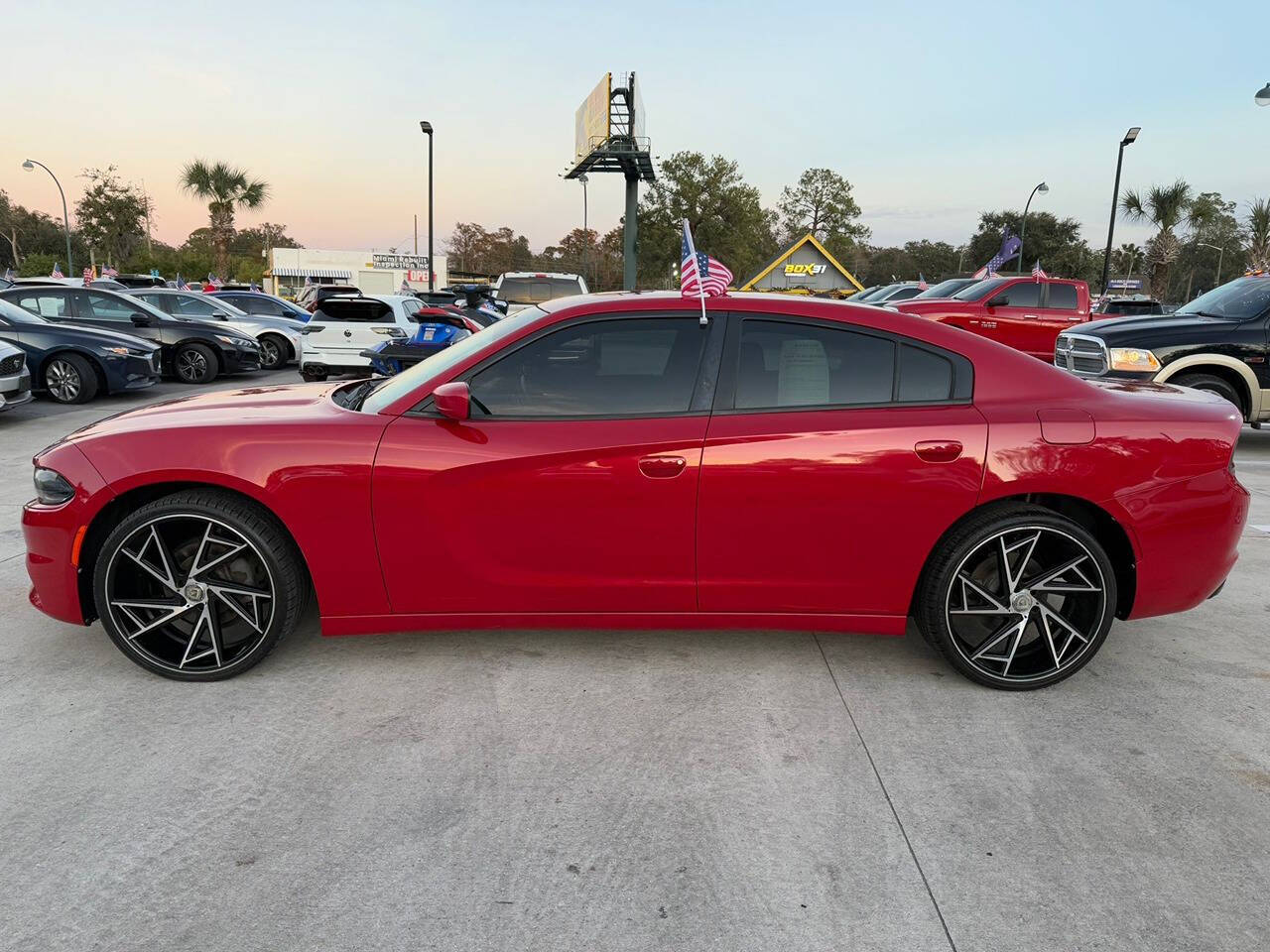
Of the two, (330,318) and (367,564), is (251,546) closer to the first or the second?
(367,564)

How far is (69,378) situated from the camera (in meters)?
10.7

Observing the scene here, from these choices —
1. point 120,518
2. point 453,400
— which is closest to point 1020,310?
point 453,400

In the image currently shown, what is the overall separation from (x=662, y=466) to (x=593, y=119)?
166 feet

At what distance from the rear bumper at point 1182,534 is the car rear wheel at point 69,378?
11.5 meters

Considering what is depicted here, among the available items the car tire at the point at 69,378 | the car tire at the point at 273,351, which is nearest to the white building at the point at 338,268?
the car tire at the point at 273,351

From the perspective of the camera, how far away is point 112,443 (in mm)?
3266

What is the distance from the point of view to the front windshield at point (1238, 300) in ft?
28.3

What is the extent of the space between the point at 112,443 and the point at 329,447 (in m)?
0.85

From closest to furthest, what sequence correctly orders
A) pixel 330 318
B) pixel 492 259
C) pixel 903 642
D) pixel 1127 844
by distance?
pixel 1127 844, pixel 903 642, pixel 330 318, pixel 492 259

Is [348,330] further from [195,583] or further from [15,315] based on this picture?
[195,583]

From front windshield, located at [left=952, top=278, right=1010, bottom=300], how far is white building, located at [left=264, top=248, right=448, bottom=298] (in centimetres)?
4628

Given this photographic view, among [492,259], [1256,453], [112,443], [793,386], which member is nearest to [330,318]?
[112,443]

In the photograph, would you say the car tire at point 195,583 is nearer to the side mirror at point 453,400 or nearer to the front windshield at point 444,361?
the front windshield at point 444,361

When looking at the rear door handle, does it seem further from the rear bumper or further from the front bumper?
the front bumper
